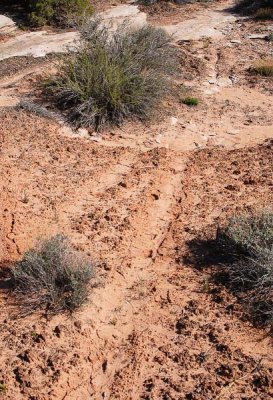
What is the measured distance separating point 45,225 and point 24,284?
117cm

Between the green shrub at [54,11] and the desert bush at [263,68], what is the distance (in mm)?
4990

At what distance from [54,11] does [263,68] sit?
595 centimetres

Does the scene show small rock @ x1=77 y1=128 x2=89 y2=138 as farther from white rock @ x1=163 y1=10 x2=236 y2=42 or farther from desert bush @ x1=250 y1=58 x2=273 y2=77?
white rock @ x1=163 y1=10 x2=236 y2=42

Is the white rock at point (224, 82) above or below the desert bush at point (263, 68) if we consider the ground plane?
below

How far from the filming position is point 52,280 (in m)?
4.50

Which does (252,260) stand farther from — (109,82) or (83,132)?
(109,82)

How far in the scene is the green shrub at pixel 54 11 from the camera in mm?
12688

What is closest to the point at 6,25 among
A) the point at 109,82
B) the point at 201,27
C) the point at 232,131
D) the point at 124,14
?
the point at 124,14

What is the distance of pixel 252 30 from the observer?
483 inches

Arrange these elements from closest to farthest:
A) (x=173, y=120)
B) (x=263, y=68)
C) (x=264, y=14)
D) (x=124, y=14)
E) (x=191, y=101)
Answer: (x=173, y=120) → (x=191, y=101) → (x=263, y=68) → (x=264, y=14) → (x=124, y=14)

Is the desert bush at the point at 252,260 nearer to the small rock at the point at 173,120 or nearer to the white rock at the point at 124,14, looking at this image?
the small rock at the point at 173,120

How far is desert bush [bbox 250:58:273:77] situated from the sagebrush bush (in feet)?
6.28

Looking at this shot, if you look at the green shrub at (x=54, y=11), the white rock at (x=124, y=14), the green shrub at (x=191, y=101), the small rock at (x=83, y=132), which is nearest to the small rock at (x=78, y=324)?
the small rock at (x=83, y=132)

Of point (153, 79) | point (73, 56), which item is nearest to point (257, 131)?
point (153, 79)
